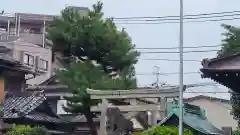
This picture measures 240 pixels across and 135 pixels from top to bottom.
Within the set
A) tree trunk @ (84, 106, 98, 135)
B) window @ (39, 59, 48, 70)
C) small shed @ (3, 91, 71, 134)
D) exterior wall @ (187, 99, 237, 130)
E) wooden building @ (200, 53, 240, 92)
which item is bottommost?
exterior wall @ (187, 99, 237, 130)

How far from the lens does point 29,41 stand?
53.1 m

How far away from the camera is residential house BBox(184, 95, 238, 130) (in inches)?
2093

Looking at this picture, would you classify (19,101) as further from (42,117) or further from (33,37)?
(33,37)

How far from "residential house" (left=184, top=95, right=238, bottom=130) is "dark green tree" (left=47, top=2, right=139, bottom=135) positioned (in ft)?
80.2

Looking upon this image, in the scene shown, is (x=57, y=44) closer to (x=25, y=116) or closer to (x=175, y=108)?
(x=25, y=116)

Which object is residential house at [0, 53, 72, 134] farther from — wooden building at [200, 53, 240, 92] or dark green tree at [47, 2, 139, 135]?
wooden building at [200, 53, 240, 92]

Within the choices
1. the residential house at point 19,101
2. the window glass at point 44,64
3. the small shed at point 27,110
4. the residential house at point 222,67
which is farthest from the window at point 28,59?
the residential house at point 222,67

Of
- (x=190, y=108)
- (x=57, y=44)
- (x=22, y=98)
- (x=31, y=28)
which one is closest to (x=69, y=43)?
(x=57, y=44)

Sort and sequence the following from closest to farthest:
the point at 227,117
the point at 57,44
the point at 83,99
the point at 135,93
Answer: the point at 135,93
the point at 83,99
the point at 57,44
the point at 227,117

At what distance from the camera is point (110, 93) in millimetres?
20453

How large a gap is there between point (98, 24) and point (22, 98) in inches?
253

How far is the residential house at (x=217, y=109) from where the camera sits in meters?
53.2

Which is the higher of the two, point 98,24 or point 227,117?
point 98,24

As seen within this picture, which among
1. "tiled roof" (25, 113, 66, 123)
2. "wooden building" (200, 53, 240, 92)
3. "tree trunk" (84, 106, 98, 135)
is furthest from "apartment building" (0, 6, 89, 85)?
"wooden building" (200, 53, 240, 92)
